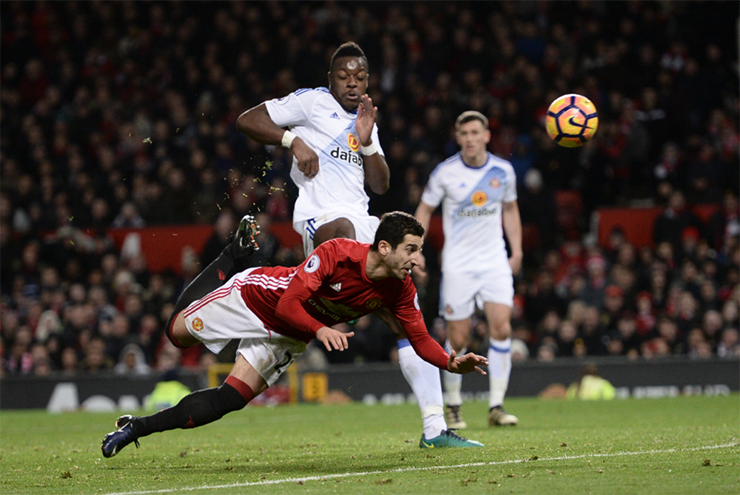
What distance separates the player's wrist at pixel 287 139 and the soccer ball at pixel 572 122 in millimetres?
2306

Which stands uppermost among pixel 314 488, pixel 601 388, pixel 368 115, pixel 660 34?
pixel 660 34

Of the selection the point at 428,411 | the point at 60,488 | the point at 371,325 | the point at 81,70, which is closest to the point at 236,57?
the point at 81,70

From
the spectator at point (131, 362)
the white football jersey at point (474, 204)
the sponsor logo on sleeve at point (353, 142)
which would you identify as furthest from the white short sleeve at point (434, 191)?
the spectator at point (131, 362)

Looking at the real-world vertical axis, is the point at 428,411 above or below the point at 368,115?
below

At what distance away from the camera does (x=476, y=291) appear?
9016 mm

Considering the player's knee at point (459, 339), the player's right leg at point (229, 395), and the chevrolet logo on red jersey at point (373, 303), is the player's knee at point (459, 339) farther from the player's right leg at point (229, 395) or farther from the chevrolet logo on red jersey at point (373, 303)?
the chevrolet logo on red jersey at point (373, 303)

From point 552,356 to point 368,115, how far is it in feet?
25.2

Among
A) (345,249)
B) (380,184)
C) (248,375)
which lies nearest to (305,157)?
(380,184)

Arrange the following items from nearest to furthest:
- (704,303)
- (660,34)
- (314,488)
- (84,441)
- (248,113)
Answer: (314,488), (248,113), (84,441), (704,303), (660,34)

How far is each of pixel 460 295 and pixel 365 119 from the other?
2641mm

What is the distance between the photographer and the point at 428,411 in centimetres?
669

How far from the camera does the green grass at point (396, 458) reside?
15.5 ft

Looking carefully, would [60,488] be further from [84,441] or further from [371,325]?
[371,325]

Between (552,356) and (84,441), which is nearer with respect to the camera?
(84,441)
